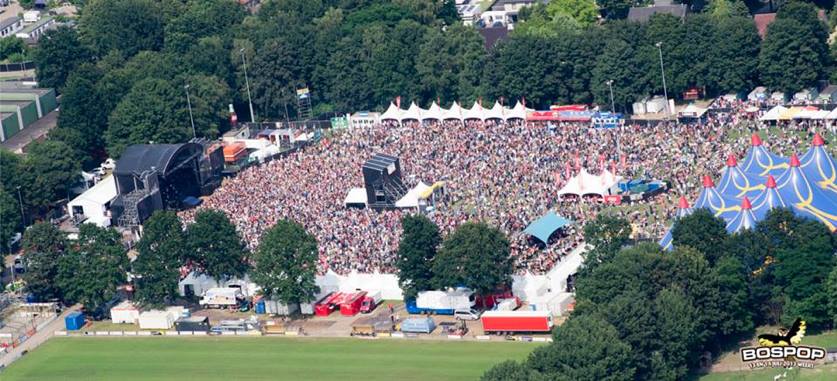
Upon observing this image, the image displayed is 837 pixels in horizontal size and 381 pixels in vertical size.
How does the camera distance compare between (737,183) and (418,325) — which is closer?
(418,325)

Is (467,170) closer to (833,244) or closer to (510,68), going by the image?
(510,68)

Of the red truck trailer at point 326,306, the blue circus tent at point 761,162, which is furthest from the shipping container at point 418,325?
the blue circus tent at point 761,162

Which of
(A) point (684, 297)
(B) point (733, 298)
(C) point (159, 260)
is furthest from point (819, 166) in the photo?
(C) point (159, 260)

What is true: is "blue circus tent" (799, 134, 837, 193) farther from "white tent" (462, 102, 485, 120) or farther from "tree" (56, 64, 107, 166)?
"tree" (56, 64, 107, 166)

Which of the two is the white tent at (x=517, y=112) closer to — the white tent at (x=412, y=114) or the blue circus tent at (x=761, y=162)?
the white tent at (x=412, y=114)

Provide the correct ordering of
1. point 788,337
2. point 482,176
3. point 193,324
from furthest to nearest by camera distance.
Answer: point 482,176 < point 193,324 < point 788,337

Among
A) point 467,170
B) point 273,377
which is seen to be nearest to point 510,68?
point 467,170

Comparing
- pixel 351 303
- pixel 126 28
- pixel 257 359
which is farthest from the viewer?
pixel 126 28

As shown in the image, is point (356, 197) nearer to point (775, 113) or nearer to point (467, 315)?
point (467, 315)
